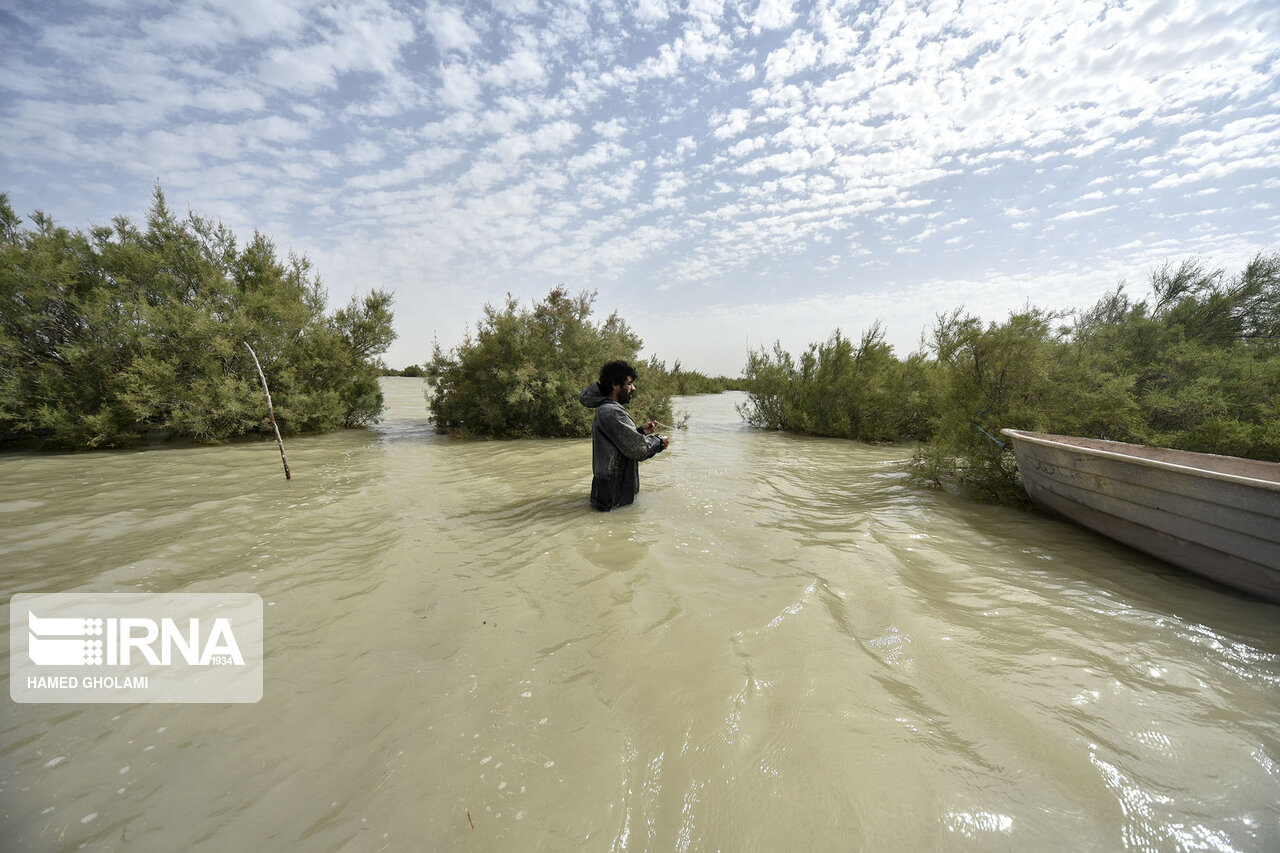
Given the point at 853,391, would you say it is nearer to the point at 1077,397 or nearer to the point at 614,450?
the point at 1077,397

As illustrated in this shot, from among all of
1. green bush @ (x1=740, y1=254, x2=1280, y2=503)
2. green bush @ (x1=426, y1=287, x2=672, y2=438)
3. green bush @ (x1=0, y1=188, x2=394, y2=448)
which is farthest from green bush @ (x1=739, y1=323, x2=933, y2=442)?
green bush @ (x1=0, y1=188, x2=394, y2=448)

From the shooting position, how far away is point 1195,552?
325 cm

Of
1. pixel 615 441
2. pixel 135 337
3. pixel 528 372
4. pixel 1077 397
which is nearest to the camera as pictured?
pixel 615 441

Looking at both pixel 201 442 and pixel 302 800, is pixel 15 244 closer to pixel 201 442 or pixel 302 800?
pixel 201 442

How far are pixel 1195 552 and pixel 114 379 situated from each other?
1620cm

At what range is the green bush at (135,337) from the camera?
330 inches

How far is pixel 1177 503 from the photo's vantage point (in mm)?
3234

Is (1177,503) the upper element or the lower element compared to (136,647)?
upper

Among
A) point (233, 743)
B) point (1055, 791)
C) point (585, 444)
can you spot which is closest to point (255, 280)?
point (585, 444)

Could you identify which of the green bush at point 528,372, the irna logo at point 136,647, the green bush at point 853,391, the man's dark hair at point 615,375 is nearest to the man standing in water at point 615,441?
the man's dark hair at point 615,375

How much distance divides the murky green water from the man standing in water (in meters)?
0.59

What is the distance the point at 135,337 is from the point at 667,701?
1288 cm

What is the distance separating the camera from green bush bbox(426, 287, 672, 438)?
11.0m

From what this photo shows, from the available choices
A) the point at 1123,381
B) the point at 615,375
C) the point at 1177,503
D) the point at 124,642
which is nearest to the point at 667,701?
the point at 124,642
